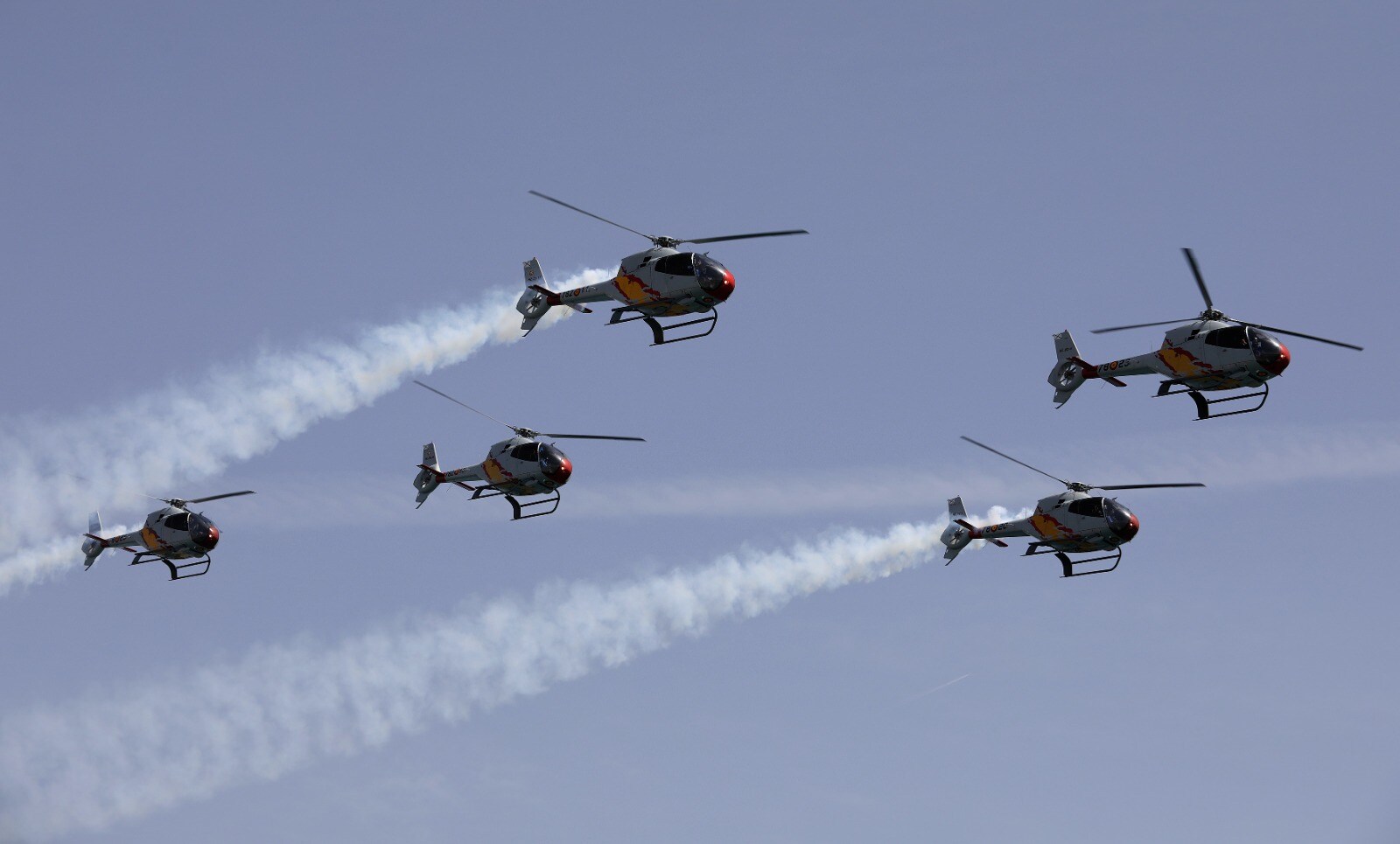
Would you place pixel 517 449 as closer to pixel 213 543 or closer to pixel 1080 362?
pixel 213 543

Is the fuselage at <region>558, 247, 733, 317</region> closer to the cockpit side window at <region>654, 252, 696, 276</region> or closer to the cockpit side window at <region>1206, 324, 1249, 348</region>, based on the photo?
the cockpit side window at <region>654, 252, 696, 276</region>

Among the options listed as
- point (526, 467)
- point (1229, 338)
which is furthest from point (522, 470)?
point (1229, 338)

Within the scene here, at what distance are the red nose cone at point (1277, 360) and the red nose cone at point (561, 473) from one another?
23399 mm

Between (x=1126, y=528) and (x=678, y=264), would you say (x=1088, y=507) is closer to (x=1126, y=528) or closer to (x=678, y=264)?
(x=1126, y=528)

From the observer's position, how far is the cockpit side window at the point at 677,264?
58.8 metres

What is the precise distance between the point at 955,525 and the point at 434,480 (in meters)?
20.0

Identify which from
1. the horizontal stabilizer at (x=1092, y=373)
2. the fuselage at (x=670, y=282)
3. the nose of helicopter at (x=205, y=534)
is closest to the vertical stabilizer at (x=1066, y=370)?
the horizontal stabilizer at (x=1092, y=373)

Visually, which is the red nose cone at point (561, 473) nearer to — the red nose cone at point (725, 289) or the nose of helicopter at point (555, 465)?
the nose of helicopter at point (555, 465)

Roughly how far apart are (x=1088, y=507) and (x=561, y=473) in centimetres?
1813

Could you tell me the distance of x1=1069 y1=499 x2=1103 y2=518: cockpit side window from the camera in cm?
6341

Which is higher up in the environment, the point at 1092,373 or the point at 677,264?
the point at 677,264

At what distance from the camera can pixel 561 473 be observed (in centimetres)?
6506

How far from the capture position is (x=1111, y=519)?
63.1m

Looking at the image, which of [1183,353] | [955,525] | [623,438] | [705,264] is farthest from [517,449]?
[1183,353]
